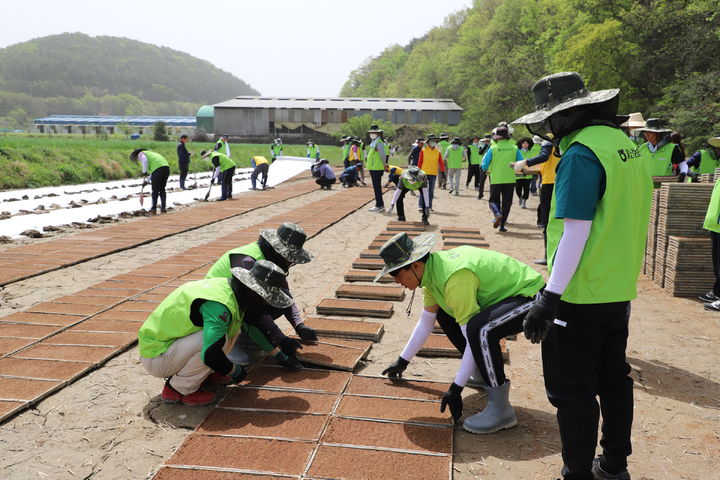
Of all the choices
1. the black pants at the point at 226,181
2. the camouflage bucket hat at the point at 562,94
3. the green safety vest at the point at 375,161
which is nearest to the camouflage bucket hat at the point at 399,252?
the camouflage bucket hat at the point at 562,94

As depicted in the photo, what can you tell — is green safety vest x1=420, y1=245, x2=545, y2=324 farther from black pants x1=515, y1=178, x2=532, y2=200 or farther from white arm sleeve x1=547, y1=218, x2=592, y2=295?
black pants x1=515, y1=178, x2=532, y2=200

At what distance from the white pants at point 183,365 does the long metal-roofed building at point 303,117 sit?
5158 cm

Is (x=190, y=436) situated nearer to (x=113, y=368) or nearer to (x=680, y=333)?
(x=113, y=368)

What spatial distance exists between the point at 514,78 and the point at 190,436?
4749cm

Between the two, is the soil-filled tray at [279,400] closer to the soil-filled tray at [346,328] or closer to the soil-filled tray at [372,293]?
the soil-filled tray at [346,328]

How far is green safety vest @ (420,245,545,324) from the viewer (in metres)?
3.04

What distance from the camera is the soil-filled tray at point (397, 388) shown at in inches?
139

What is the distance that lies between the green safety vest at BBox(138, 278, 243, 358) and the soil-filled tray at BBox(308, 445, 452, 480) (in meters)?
1.03

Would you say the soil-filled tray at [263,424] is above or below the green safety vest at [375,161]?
below

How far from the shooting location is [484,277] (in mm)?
3045

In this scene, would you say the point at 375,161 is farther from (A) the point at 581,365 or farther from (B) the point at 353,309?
(A) the point at 581,365

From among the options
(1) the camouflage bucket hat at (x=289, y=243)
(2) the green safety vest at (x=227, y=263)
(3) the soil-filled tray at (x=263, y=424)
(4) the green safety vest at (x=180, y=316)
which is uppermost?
(1) the camouflage bucket hat at (x=289, y=243)

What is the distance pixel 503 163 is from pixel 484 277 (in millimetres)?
6562

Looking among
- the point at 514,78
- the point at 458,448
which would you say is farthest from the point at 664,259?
the point at 514,78
